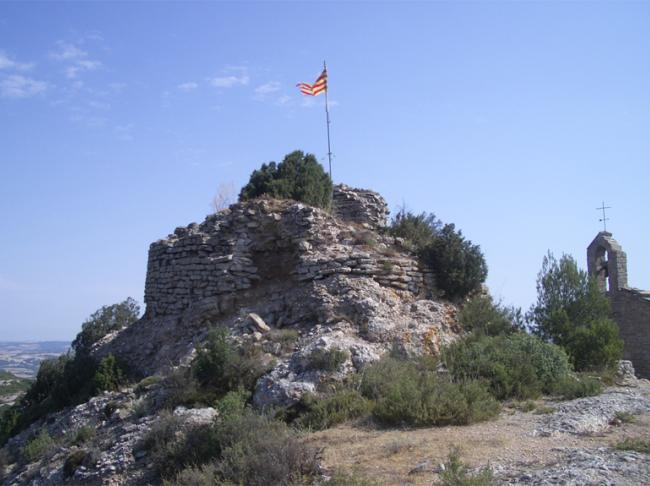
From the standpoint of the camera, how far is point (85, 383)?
12797 millimetres

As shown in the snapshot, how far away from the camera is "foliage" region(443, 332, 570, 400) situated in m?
9.74

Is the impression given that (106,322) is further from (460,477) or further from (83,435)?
(460,477)

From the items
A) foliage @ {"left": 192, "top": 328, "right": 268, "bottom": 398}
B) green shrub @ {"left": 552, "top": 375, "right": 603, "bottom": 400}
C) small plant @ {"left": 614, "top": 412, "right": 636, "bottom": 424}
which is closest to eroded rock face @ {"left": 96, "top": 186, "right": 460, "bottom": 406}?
foliage @ {"left": 192, "top": 328, "right": 268, "bottom": 398}

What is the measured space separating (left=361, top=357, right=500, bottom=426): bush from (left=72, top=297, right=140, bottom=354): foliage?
433 inches

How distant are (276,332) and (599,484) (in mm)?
6318

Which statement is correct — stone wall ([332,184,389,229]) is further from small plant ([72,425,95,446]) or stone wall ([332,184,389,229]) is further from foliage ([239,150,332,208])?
small plant ([72,425,95,446])

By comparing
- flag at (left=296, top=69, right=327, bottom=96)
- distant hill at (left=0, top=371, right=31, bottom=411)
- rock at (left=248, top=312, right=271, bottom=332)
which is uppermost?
flag at (left=296, top=69, right=327, bottom=96)

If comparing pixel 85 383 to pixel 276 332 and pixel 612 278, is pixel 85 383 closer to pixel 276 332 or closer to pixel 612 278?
pixel 276 332

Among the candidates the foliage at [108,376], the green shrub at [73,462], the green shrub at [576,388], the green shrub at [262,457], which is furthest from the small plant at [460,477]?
the foliage at [108,376]

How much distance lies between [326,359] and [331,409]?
39.3 inches

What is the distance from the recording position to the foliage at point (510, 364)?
9742 millimetres

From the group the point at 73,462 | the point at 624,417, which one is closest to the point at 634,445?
the point at 624,417

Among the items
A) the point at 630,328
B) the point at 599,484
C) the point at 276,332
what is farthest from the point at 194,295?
the point at 630,328

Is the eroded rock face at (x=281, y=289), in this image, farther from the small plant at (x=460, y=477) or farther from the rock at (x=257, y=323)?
the small plant at (x=460, y=477)
